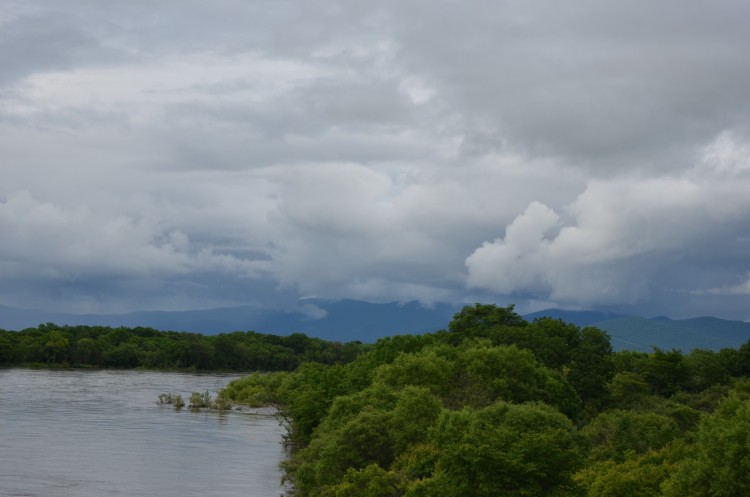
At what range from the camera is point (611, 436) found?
63.3 metres

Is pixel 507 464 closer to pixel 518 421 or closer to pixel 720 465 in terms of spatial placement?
pixel 518 421

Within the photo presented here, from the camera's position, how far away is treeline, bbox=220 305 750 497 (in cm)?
3622

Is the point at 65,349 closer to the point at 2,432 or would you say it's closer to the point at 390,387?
the point at 2,432

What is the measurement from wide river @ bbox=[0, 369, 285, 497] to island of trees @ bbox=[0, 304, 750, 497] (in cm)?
602

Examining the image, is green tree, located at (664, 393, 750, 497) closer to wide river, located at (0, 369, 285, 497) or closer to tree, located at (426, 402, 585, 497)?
tree, located at (426, 402, 585, 497)

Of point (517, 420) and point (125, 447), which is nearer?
point (517, 420)

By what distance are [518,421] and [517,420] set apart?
2.8 inches

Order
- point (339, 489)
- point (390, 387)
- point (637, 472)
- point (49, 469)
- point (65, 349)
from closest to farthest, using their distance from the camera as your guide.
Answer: point (637, 472), point (339, 489), point (390, 387), point (49, 469), point (65, 349)

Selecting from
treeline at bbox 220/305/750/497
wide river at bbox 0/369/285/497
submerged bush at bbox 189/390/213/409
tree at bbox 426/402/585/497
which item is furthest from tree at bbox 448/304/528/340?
tree at bbox 426/402/585/497

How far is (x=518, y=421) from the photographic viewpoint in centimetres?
4191

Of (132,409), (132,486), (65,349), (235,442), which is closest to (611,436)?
(132,486)

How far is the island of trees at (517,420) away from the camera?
3622 centimetres

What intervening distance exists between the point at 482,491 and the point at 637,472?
12149 mm

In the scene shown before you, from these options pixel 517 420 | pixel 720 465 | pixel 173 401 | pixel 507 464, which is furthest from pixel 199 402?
pixel 720 465
